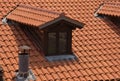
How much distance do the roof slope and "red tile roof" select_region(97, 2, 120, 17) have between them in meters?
0.42

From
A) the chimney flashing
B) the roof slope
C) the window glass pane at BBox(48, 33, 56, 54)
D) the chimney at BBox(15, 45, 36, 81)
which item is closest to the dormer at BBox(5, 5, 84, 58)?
the window glass pane at BBox(48, 33, 56, 54)

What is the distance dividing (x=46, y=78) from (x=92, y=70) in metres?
2.06

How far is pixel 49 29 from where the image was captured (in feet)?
43.4

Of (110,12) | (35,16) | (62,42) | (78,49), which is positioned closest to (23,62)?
(62,42)

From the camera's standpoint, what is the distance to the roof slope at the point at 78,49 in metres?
12.7

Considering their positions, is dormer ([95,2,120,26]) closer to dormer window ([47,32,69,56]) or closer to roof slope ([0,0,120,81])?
roof slope ([0,0,120,81])

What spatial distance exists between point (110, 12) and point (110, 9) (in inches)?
9.9

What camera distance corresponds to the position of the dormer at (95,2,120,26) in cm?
1643

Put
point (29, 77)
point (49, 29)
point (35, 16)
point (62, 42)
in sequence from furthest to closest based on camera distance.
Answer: point (35, 16) < point (62, 42) < point (49, 29) < point (29, 77)

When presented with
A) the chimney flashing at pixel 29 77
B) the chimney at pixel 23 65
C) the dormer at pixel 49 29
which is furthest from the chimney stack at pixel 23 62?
the dormer at pixel 49 29

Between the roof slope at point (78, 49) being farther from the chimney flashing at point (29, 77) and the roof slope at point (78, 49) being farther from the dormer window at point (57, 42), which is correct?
the dormer window at point (57, 42)

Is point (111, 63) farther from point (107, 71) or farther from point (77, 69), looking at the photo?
point (77, 69)

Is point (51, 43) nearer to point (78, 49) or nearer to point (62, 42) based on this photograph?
point (62, 42)

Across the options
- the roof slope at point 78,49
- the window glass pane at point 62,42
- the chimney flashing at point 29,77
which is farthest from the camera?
the window glass pane at point 62,42
